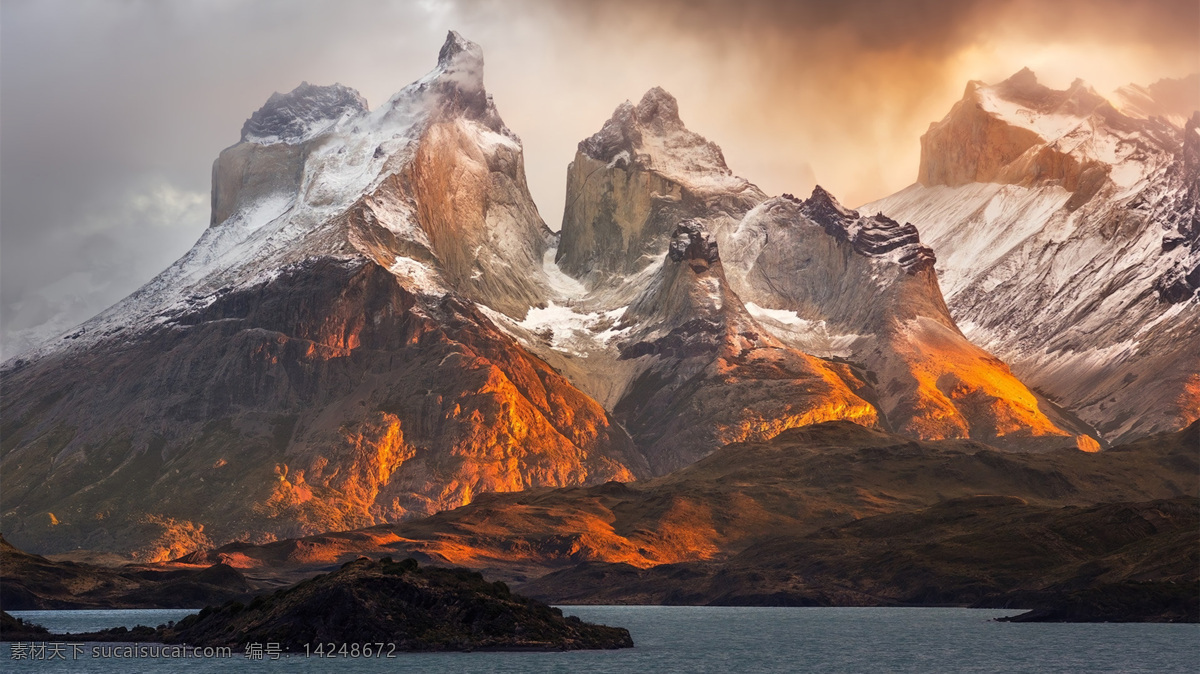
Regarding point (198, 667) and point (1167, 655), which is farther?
point (1167, 655)

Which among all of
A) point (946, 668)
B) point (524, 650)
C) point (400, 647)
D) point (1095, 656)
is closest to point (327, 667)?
point (400, 647)

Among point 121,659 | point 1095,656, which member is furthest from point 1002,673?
point 121,659

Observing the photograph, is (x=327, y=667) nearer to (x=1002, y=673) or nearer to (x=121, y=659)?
(x=121, y=659)

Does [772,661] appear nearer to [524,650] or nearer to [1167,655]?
[524,650]

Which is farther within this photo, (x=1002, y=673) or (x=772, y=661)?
(x=772, y=661)

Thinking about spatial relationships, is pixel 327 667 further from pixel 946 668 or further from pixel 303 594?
pixel 946 668

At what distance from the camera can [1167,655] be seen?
197 meters

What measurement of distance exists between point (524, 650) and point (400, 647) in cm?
1561

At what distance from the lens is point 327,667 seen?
18438 cm

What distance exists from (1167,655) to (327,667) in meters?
96.4

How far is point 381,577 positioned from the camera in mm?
197000

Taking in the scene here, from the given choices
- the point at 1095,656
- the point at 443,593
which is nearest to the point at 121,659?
the point at 443,593

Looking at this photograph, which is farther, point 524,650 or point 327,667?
point 524,650

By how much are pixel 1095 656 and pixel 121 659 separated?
113 metres
